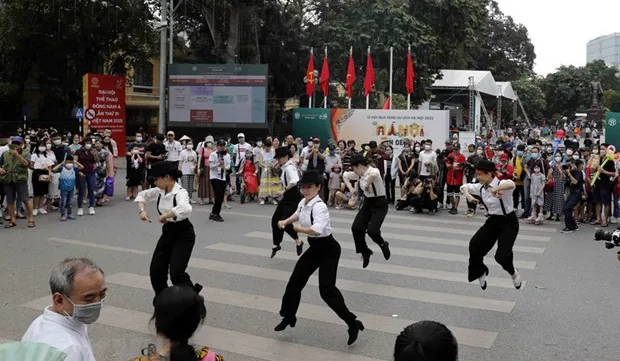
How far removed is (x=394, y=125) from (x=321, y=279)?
18588mm

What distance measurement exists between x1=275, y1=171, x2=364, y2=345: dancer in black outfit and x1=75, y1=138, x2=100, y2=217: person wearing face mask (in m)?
8.81

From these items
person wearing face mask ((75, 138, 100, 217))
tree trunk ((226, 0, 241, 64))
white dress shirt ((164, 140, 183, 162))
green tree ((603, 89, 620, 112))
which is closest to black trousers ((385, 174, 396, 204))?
white dress shirt ((164, 140, 183, 162))

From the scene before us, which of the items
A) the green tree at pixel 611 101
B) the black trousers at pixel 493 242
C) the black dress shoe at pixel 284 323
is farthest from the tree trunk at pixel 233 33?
the green tree at pixel 611 101

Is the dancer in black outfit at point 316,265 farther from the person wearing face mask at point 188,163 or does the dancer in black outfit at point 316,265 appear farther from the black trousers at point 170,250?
the person wearing face mask at point 188,163

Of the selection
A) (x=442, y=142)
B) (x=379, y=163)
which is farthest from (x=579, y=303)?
(x=442, y=142)

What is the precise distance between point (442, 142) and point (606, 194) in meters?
10.7

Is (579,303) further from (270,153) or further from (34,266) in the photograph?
(270,153)

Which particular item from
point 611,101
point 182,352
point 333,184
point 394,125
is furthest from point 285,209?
point 611,101

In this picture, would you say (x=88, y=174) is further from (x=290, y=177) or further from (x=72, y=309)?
(x=72, y=309)

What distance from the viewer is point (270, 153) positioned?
52.9 feet

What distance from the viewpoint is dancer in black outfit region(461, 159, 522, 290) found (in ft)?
25.6

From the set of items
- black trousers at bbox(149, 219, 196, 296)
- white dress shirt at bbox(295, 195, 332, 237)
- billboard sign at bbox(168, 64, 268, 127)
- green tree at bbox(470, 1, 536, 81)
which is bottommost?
black trousers at bbox(149, 219, 196, 296)

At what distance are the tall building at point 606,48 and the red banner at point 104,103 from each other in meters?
165

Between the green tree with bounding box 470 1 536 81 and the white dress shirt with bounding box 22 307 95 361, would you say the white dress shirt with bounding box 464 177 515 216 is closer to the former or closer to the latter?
the white dress shirt with bounding box 22 307 95 361
